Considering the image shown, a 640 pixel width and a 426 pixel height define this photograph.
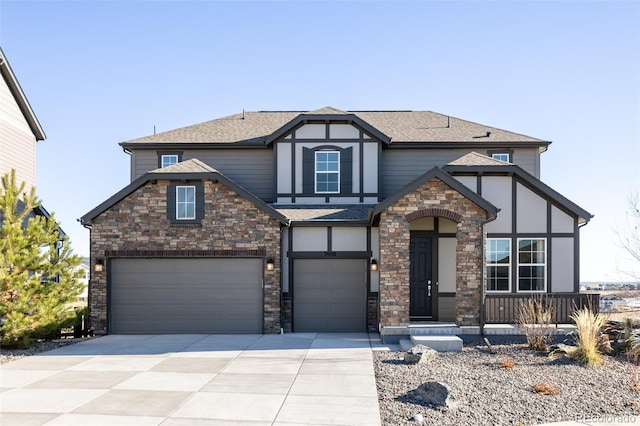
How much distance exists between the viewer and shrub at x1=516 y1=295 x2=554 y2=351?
11.6 meters

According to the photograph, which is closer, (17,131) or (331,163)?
(331,163)

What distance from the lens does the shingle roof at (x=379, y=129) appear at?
17.5m

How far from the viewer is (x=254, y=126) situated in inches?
739

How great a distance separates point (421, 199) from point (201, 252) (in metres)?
6.59

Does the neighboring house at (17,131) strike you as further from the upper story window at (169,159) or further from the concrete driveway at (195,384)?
the concrete driveway at (195,384)

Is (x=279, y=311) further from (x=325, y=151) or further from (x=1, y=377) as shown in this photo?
(x=1, y=377)

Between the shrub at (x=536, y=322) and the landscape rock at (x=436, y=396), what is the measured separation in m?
5.03

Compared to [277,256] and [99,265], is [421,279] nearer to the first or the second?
[277,256]

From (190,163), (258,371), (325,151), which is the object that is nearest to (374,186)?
(325,151)

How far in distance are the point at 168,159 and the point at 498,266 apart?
38.8ft

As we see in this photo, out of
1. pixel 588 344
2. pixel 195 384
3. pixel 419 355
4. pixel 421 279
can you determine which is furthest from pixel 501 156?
pixel 195 384

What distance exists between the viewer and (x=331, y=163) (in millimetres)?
16594

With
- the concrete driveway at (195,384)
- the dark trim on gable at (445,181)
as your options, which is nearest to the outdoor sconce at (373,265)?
the dark trim on gable at (445,181)

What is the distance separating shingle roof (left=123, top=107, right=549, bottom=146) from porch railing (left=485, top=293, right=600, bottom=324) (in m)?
A: 6.16
